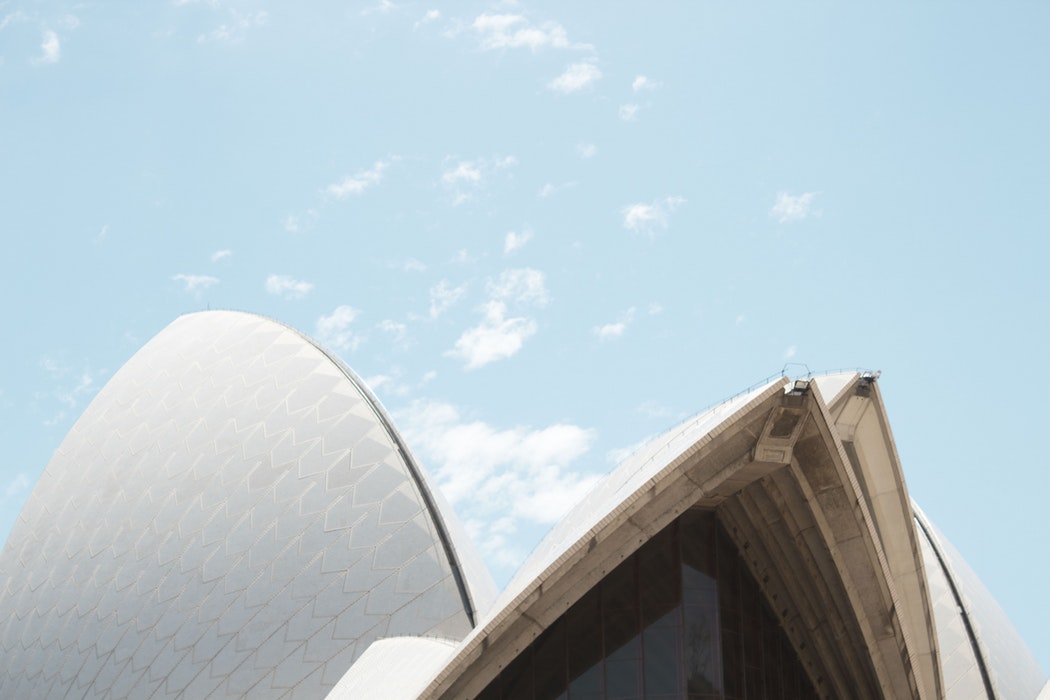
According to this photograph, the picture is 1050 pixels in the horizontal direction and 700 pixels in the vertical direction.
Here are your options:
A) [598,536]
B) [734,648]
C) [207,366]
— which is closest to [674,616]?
[734,648]

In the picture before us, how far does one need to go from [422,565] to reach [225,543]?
4848 mm

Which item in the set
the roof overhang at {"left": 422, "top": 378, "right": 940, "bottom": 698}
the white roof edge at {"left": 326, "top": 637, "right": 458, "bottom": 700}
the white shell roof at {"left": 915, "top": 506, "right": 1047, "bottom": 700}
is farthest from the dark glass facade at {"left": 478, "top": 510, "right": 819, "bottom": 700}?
the white shell roof at {"left": 915, "top": 506, "right": 1047, "bottom": 700}

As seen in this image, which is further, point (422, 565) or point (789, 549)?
point (422, 565)

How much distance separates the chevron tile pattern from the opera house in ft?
0.20

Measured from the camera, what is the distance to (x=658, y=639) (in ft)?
61.0

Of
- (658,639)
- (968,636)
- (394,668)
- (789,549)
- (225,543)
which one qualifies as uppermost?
(225,543)

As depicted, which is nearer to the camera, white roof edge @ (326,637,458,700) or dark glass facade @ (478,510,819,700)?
dark glass facade @ (478,510,819,700)

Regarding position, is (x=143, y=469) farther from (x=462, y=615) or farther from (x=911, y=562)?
(x=911, y=562)

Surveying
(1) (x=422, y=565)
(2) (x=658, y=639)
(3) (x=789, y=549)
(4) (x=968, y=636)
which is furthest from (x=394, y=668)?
(4) (x=968, y=636)

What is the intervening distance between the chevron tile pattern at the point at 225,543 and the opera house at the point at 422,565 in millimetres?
60

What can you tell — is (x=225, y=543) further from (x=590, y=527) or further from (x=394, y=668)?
(x=590, y=527)

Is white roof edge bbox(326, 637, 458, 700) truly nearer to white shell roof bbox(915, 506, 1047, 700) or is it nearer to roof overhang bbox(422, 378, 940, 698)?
roof overhang bbox(422, 378, 940, 698)

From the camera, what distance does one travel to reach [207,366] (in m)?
34.1

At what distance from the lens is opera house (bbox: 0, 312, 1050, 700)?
17828 mm
